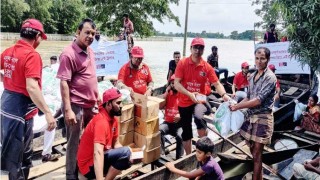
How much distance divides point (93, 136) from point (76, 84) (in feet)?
2.33

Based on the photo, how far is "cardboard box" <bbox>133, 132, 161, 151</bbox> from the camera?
416 cm

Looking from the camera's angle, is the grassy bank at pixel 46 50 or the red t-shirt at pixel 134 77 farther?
the grassy bank at pixel 46 50

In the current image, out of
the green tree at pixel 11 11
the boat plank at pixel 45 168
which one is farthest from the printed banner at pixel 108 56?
the green tree at pixel 11 11

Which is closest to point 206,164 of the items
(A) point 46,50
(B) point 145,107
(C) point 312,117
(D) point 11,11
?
(B) point 145,107

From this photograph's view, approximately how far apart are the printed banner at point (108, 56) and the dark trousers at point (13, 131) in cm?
538

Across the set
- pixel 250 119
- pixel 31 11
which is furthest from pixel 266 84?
pixel 31 11

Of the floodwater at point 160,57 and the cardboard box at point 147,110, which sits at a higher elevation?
the cardboard box at point 147,110

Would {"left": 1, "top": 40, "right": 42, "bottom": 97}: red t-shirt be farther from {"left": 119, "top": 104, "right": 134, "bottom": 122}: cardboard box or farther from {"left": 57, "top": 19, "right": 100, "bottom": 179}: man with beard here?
{"left": 119, "top": 104, "right": 134, "bottom": 122}: cardboard box

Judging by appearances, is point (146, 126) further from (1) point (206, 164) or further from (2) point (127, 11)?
(2) point (127, 11)

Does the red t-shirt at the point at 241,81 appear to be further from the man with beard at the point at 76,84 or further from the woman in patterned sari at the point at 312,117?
the man with beard at the point at 76,84

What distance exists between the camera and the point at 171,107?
5113 millimetres

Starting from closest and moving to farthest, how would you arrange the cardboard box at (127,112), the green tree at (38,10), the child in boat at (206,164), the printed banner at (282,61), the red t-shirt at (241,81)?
the child in boat at (206,164) < the cardboard box at (127,112) < the red t-shirt at (241,81) < the printed banner at (282,61) < the green tree at (38,10)

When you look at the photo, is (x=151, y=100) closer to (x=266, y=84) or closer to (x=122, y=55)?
(x=266, y=84)

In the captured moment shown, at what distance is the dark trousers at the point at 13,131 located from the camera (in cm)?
317
